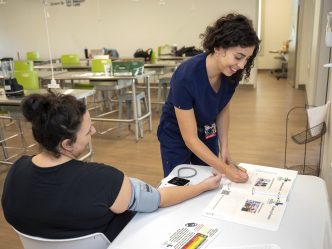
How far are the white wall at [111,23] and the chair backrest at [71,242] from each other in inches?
259

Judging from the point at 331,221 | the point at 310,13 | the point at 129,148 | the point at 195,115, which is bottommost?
the point at 129,148

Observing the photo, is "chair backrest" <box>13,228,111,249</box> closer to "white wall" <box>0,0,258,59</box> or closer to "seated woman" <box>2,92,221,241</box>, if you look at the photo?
"seated woman" <box>2,92,221,241</box>

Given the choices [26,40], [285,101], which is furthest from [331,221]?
[26,40]

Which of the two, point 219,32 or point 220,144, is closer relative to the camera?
point 219,32

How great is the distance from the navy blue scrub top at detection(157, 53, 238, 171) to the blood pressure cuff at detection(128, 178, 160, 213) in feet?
1.46

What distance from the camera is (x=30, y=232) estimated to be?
1023 mm

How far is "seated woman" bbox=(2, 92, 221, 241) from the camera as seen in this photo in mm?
974

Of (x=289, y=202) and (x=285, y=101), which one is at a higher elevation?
(x=289, y=202)

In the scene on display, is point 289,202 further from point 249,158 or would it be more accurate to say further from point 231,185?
point 249,158

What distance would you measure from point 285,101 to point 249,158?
2710 millimetres

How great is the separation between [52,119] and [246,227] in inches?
27.9

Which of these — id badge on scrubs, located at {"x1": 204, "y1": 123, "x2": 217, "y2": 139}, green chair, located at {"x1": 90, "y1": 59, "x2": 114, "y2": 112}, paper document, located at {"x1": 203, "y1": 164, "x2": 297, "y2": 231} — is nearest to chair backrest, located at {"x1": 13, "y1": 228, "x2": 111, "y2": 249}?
paper document, located at {"x1": 203, "y1": 164, "x2": 297, "y2": 231}

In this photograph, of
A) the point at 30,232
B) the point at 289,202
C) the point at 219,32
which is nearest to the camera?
the point at 30,232

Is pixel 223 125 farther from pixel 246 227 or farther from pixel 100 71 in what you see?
pixel 100 71
